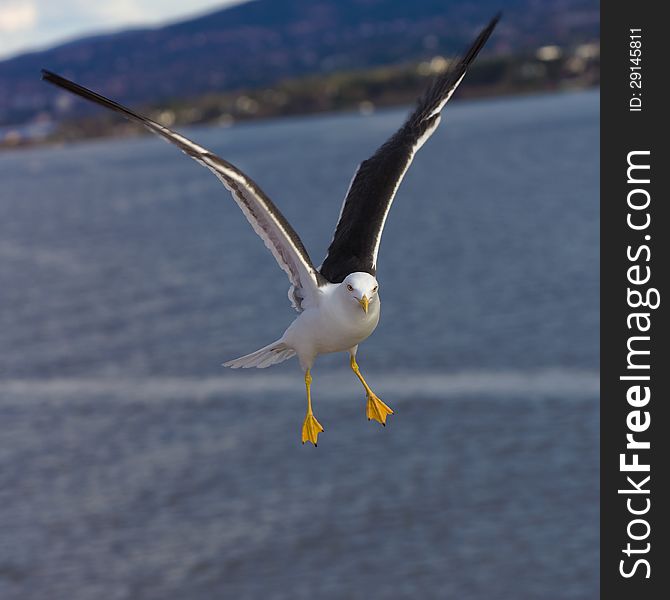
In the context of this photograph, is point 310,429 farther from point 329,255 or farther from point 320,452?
point 320,452

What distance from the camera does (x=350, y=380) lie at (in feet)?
382

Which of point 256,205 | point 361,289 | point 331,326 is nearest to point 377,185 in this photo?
point 256,205

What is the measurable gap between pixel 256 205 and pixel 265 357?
2240mm

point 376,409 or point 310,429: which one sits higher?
point 376,409

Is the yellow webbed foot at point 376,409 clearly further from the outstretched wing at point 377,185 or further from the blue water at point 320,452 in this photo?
the blue water at point 320,452

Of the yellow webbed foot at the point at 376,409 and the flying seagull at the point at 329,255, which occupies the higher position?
the flying seagull at the point at 329,255

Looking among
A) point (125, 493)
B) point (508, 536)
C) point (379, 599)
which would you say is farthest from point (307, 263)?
point (125, 493)

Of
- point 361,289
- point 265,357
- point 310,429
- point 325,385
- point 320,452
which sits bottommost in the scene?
point 310,429

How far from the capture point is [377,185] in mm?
14227

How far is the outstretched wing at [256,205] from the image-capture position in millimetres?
10844

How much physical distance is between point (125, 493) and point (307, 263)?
324 feet

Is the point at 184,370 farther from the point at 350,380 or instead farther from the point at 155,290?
the point at 155,290

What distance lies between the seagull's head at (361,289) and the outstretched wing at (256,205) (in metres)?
0.70

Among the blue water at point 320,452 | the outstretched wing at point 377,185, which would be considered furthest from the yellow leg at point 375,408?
the blue water at point 320,452
